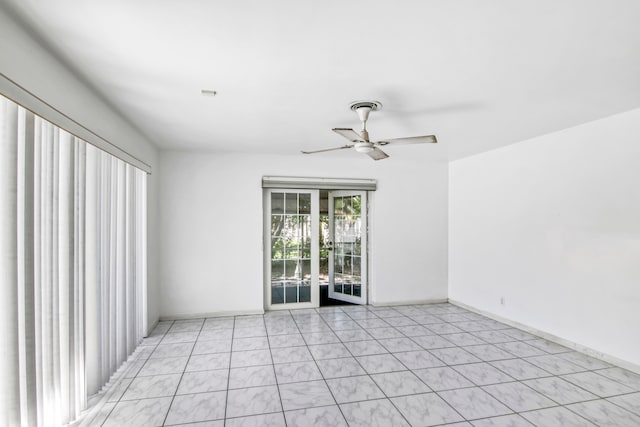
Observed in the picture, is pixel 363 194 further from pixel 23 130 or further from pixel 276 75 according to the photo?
pixel 23 130

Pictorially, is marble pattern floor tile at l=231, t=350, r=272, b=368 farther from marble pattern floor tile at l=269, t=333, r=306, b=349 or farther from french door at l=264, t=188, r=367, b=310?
french door at l=264, t=188, r=367, b=310

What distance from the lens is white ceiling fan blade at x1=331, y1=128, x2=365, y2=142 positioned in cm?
266

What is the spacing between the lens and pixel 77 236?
238 centimetres

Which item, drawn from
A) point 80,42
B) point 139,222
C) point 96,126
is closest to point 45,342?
point 96,126

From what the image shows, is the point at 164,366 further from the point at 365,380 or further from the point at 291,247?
the point at 291,247

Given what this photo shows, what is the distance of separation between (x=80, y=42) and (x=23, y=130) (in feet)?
1.90

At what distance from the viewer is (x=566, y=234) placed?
147 inches

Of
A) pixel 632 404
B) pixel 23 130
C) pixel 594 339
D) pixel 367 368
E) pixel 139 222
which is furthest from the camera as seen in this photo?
pixel 139 222

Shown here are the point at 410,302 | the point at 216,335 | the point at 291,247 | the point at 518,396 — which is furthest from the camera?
the point at 410,302

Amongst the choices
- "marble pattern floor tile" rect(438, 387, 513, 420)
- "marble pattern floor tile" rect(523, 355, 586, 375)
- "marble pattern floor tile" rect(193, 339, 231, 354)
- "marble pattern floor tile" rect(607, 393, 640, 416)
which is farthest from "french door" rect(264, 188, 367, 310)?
"marble pattern floor tile" rect(607, 393, 640, 416)

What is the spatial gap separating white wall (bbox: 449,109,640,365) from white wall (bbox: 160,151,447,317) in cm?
107

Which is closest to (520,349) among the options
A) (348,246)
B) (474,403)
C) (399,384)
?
(474,403)

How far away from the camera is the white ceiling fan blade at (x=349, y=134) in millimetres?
2660

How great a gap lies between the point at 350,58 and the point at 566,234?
10.6 feet
